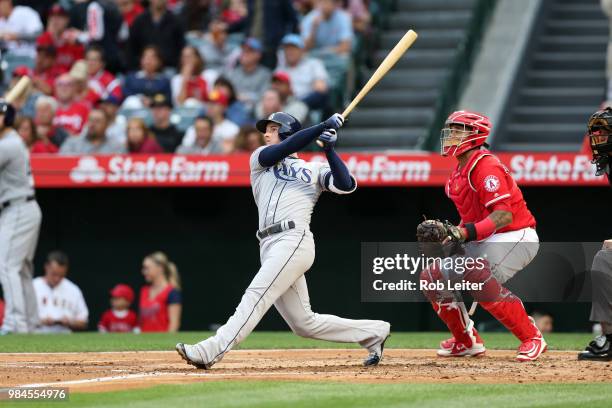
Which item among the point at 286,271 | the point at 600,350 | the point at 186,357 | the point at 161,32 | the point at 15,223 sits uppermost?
the point at 161,32

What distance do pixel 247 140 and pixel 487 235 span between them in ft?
16.7

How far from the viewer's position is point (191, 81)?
14.6 meters

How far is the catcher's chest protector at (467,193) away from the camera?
8039 millimetres

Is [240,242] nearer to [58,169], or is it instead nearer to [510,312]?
[58,169]

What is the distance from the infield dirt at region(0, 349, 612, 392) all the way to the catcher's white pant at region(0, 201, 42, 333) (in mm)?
2146

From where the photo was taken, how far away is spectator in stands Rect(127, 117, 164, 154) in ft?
42.7

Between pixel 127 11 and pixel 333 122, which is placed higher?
pixel 127 11

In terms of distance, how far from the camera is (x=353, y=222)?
1288 cm

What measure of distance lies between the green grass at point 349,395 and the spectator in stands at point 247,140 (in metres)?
5.96

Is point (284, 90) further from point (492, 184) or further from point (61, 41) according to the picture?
point (492, 184)

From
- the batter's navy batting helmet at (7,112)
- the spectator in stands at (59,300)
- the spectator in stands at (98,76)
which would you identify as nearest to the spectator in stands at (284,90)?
the spectator in stands at (98,76)

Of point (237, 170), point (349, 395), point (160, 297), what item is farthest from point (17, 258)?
point (349, 395)

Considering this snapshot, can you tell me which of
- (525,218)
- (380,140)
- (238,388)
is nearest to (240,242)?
(380,140)

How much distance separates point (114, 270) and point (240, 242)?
4.28 ft
